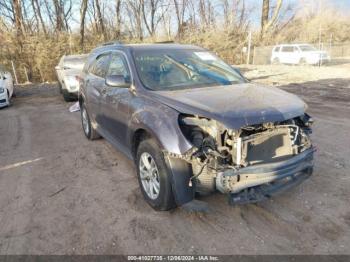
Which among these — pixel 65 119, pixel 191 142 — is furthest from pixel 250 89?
pixel 65 119

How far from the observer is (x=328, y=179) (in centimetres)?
414

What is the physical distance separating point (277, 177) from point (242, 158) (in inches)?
18.4

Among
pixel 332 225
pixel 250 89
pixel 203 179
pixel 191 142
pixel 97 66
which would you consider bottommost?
pixel 332 225

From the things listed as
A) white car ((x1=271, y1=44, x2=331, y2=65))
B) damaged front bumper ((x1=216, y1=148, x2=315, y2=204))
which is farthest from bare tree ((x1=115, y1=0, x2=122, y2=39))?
damaged front bumper ((x1=216, y1=148, x2=315, y2=204))

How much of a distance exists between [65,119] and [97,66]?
11.8 feet

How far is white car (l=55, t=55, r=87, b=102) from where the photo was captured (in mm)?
11062

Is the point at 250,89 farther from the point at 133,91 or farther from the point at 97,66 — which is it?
the point at 97,66

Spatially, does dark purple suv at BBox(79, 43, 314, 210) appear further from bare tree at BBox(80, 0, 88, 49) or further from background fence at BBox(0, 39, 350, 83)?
bare tree at BBox(80, 0, 88, 49)

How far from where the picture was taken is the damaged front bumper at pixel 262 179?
2.87m

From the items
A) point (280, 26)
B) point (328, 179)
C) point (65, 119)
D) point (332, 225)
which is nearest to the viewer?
point (332, 225)

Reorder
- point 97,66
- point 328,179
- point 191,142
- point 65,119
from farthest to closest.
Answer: point 65,119 → point 97,66 → point 328,179 → point 191,142

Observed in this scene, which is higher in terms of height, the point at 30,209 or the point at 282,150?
the point at 282,150

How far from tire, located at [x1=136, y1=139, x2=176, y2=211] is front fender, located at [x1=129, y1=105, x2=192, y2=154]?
16 centimetres

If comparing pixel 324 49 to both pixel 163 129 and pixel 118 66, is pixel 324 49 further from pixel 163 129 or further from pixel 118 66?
pixel 163 129
